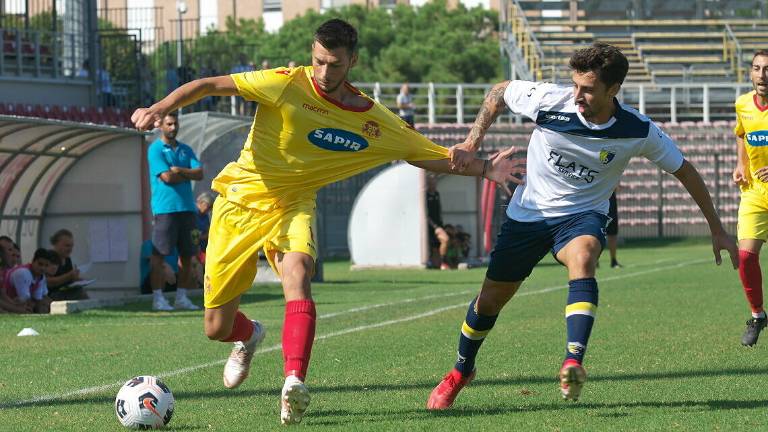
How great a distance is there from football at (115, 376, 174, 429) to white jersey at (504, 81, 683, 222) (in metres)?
2.24

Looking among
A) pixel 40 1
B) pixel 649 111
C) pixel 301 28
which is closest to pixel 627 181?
pixel 649 111

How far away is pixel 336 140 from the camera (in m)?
7.99

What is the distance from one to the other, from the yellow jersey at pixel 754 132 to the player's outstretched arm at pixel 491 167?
4.40m

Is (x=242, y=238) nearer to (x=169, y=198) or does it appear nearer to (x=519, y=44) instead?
(x=169, y=198)

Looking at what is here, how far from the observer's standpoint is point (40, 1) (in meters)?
33.4

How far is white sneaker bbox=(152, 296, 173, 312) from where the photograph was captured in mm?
16188

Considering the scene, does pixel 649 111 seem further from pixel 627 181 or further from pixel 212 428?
pixel 212 428

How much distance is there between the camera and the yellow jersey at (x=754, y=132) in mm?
11969

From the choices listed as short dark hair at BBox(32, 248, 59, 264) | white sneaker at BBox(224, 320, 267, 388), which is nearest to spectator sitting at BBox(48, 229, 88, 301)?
short dark hair at BBox(32, 248, 59, 264)

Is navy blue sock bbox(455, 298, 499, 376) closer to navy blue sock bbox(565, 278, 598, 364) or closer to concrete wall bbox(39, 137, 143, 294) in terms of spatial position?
navy blue sock bbox(565, 278, 598, 364)

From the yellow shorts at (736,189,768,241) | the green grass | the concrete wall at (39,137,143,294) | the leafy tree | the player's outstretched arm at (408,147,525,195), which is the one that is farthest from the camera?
the leafy tree

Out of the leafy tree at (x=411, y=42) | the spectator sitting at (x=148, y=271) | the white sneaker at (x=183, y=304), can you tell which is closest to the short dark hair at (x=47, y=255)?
the white sneaker at (x=183, y=304)

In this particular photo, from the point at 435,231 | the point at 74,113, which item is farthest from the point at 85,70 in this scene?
the point at 435,231

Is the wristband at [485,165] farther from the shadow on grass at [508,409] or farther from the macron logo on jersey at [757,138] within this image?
the macron logo on jersey at [757,138]
